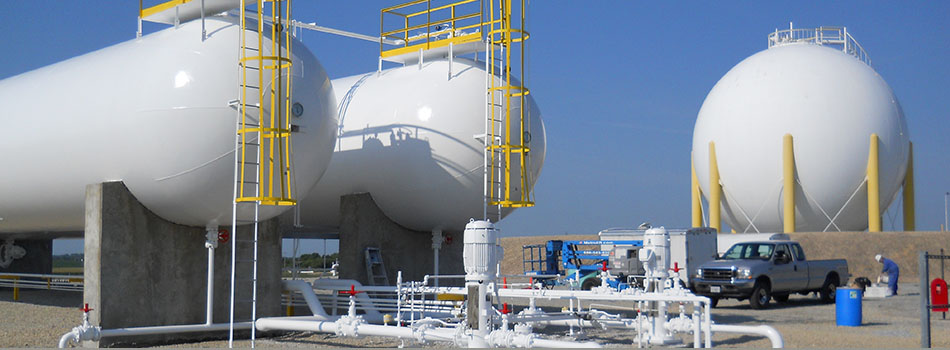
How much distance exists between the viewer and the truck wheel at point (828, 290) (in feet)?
71.9

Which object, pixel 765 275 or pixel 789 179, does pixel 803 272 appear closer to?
pixel 765 275

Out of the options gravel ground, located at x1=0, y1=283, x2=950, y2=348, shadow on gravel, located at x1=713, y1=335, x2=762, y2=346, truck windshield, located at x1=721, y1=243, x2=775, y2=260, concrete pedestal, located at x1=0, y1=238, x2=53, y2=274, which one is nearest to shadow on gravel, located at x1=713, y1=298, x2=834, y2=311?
gravel ground, located at x1=0, y1=283, x2=950, y2=348

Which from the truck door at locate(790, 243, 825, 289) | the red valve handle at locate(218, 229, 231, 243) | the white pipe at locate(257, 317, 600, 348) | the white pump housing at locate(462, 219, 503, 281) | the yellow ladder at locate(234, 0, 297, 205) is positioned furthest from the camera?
the truck door at locate(790, 243, 825, 289)

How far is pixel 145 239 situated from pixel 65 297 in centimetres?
979

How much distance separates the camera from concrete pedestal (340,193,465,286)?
54.6 feet

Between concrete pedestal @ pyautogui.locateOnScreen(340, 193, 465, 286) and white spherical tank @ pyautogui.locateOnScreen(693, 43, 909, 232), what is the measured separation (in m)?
17.9

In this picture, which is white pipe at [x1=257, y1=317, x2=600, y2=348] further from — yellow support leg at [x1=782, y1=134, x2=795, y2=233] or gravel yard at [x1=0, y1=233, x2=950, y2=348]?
yellow support leg at [x1=782, y1=134, x2=795, y2=233]

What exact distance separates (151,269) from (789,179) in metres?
24.0

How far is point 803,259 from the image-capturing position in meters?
21.7

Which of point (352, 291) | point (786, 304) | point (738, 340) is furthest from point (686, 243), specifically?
point (352, 291)

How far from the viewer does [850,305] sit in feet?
51.3

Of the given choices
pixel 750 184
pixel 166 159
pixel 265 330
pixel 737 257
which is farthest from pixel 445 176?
pixel 750 184

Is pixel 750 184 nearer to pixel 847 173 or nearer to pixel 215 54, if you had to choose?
pixel 847 173

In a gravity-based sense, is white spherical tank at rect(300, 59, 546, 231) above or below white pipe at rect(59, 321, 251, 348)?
above
